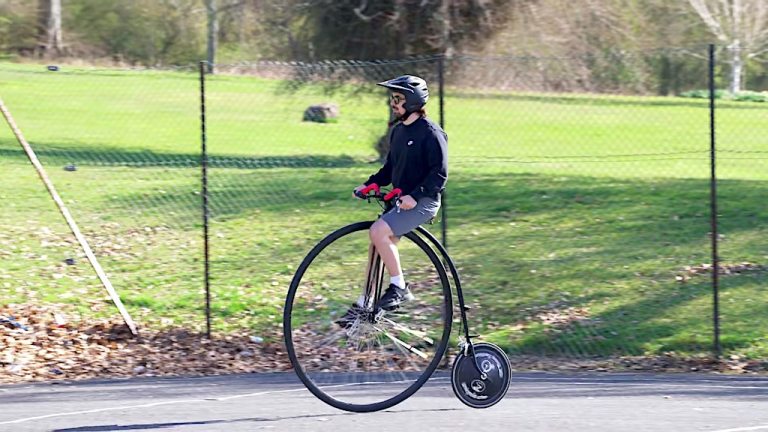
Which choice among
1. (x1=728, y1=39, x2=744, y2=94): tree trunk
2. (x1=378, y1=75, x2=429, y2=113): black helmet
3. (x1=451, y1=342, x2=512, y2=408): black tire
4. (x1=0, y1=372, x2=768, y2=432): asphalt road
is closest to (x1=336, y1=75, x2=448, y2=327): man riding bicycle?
(x1=378, y1=75, x2=429, y2=113): black helmet

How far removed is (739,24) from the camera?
24.0 meters

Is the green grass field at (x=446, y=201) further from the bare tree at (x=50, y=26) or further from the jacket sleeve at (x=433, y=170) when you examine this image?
the bare tree at (x=50, y=26)

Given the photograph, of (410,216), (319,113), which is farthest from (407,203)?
(319,113)

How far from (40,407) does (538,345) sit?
4.49 m

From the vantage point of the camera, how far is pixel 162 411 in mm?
8031

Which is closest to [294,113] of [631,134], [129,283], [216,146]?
[216,146]

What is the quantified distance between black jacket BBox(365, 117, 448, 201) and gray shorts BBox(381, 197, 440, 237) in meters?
0.06

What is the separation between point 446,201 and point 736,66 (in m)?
9.45

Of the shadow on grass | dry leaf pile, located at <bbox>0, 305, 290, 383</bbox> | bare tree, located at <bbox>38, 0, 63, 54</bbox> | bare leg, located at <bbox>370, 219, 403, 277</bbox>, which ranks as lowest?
dry leaf pile, located at <bbox>0, 305, 290, 383</bbox>

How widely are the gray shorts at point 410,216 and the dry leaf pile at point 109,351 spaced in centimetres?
340

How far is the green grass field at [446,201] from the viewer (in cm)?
1152

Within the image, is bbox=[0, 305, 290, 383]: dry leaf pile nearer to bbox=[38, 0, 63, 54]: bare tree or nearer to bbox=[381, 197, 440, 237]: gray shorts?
bbox=[381, 197, 440, 237]: gray shorts

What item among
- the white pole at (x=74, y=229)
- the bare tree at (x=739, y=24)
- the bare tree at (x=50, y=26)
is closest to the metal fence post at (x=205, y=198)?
the white pole at (x=74, y=229)

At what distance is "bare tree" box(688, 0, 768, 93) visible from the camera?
22703 mm
